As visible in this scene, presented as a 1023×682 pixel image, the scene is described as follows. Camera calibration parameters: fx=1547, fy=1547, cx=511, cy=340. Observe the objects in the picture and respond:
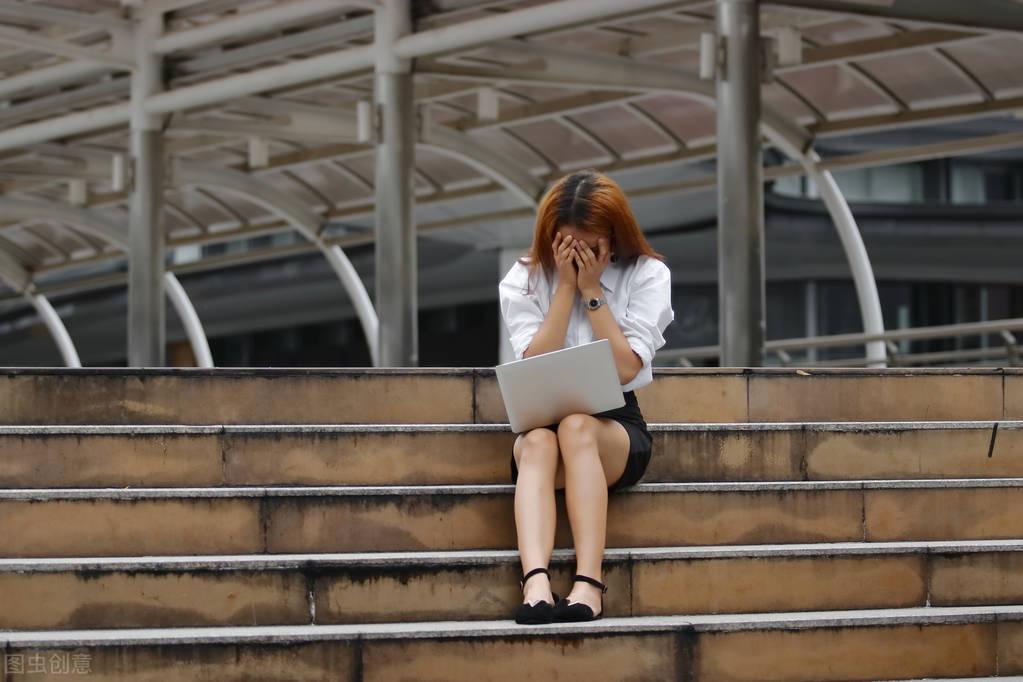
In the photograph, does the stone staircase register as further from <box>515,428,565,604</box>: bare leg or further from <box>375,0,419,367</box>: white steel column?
<box>375,0,419,367</box>: white steel column

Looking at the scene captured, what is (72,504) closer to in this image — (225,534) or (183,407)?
(225,534)

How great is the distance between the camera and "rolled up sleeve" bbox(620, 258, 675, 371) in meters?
5.42

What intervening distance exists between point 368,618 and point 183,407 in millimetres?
1696

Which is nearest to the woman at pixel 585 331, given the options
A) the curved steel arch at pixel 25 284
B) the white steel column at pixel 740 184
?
the white steel column at pixel 740 184

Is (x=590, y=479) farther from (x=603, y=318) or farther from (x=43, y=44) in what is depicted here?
(x=43, y=44)

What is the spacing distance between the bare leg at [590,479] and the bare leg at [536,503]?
0.06m

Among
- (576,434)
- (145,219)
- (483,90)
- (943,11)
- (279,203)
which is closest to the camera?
(576,434)

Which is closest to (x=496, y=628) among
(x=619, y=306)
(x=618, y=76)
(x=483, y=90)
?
(x=619, y=306)

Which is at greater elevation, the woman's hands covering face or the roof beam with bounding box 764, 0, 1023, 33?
the roof beam with bounding box 764, 0, 1023, 33

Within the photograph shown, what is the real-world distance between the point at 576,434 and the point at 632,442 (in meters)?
0.31

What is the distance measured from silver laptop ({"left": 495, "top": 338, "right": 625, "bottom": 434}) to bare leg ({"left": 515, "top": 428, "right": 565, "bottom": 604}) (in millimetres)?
81

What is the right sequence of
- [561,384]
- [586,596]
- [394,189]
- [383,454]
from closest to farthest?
[586,596] < [561,384] < [383,454] < [394,189]

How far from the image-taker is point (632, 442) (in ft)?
17.5

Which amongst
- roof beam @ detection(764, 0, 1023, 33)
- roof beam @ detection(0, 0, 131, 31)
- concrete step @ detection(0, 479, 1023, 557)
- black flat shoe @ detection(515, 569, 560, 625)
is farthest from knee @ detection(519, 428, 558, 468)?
roof beam @ detection(0, 0, 131, 31)
